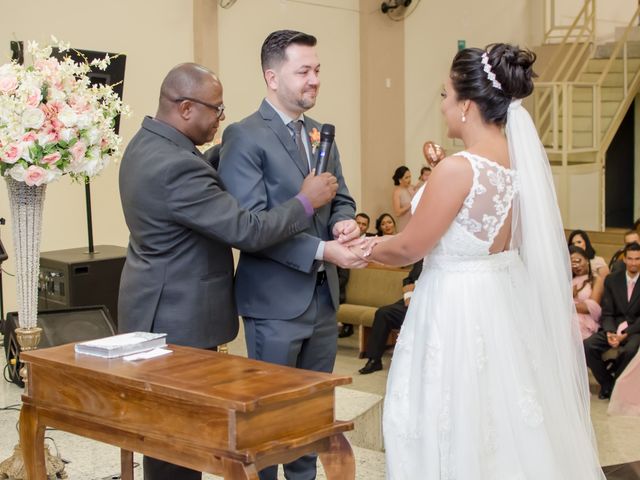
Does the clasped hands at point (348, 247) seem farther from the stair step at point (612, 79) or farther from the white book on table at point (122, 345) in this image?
the stair step at point (612, 79)

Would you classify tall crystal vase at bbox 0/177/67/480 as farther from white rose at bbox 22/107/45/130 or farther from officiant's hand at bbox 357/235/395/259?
officiant's hand at bbox 357/235/395/259

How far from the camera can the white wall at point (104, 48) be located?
7.72 meters

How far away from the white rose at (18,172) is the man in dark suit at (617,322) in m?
4.37

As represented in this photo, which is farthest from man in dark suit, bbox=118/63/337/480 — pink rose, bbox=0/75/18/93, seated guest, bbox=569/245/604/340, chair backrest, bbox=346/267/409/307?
chair backrest, bbox=346/267/409/307

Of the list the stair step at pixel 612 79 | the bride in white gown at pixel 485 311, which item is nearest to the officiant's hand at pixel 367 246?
the bride in white gown at pixel 485 311

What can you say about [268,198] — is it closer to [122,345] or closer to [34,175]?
[122,345]

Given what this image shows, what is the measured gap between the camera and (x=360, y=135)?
11.4 metres

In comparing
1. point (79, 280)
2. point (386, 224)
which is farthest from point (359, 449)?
point (386, 224)

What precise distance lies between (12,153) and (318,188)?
1.15 meters

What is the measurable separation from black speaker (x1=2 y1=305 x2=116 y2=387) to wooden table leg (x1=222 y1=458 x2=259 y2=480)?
318 cm

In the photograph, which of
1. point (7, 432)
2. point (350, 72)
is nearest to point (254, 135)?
point (7, 432)

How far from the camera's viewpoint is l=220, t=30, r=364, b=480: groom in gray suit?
301cm

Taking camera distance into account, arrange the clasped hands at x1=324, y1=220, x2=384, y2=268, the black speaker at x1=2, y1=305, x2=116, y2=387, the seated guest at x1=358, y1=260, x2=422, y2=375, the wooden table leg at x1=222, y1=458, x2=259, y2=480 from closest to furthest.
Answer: the wooden table leg at x1=222, y1=458, x2=259, y2=480, the clasped hands at x1=324, y1=220, x2=384, y2=268, the black speaker at x1=2, y1=305, x2=116, y2=387, the seated guest at x1=358, y1=260, x2=422, y2=375

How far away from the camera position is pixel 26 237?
11.7 ft
